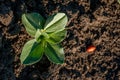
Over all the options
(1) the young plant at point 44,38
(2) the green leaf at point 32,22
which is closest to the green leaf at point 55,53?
(1) the young plant at point 44,38

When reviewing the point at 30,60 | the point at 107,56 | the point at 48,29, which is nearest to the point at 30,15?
the point at 48,29

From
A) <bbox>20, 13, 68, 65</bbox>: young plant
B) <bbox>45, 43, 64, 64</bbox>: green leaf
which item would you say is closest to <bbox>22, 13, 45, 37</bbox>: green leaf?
<bbox>20, 13, 68, 65</bbox>: young plant

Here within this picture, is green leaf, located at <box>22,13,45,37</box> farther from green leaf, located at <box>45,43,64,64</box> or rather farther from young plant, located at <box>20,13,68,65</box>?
green leaf, located at <box>45,43,64,64</box>

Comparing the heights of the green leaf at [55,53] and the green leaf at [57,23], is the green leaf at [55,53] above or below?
below

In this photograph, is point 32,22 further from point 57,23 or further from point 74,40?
point 74,40

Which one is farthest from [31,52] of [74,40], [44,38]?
[74,40]

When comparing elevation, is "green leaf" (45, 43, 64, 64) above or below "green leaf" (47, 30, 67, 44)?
below

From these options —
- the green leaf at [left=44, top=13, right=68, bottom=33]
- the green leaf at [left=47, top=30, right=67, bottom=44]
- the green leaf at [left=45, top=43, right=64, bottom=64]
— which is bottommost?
the green leaf at [left=45, top=43, right=64, bottom=64]

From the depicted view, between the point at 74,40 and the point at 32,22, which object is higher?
the point at 32,22

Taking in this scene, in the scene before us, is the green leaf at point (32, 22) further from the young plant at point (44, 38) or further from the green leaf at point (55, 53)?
the green leaf at point (55, 53)
